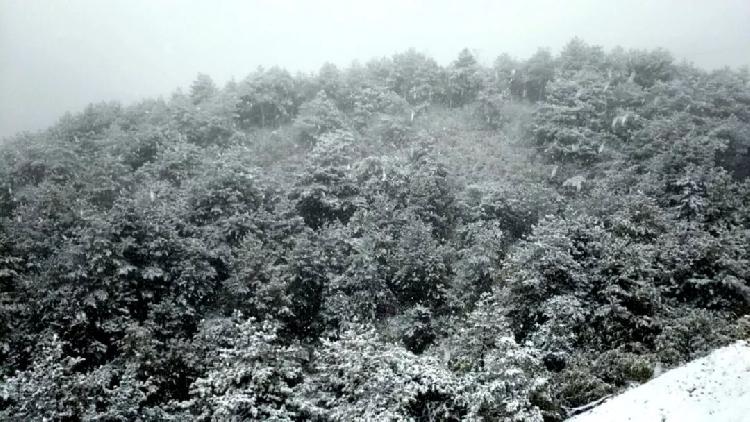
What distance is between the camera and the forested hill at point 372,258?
667 inches

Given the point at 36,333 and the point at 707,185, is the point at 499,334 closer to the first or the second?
the point at 707,185

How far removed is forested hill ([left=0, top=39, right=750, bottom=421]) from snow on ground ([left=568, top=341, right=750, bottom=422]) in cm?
253

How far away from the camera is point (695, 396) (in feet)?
40.9

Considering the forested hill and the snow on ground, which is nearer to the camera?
the snow on ground

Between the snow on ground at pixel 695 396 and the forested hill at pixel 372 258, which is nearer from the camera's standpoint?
the snow on ground at pixel 695 396

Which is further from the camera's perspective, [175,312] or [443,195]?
[443,195]

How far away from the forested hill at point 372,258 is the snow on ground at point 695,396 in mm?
2531

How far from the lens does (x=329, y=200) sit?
29109 millimetres

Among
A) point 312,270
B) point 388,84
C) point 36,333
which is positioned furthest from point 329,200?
point 388,84

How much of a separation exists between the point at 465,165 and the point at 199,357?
22644mm

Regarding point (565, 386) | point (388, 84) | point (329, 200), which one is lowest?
point (565, 386)

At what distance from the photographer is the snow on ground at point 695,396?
37.7 feet

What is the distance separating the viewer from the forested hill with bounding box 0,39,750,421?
17.0m

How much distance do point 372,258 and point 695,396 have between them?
49.3 ft
